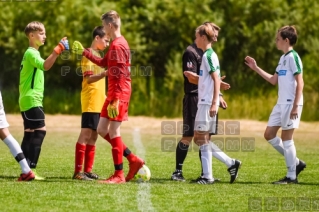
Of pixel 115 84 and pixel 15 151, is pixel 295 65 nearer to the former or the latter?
pixel 115 84

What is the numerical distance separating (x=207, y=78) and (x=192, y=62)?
63cm

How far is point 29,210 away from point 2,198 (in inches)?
30.4

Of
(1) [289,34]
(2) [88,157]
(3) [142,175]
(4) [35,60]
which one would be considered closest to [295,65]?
(1) [289,34]

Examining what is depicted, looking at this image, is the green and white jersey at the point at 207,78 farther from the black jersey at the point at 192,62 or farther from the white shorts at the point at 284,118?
the white shorts at the point at 284,118

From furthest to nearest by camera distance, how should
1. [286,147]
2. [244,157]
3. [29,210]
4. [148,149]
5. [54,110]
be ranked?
[54,110]
[148,149]
[244,157]
[286,147]
[29,210]

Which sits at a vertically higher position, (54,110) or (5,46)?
(5,46)

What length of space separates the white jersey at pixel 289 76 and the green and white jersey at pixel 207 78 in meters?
0.99

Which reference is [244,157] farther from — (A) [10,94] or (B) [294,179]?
(A) [10,94]

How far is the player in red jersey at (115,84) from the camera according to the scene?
9.60 m

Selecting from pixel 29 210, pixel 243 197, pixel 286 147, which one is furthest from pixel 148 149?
pixel 29 210

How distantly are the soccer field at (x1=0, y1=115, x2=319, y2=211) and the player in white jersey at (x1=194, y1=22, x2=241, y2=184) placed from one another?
0.88ft

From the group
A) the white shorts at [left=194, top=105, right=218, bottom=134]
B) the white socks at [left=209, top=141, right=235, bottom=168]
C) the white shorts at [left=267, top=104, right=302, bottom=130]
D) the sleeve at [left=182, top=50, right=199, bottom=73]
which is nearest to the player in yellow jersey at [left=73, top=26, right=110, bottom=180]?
the sleeve at [left=182, top=50, right=199, bottom=73]

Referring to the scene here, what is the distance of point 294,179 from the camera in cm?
1029

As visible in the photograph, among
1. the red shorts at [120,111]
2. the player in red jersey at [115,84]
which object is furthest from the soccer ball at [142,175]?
the red shorts at [120,111]
